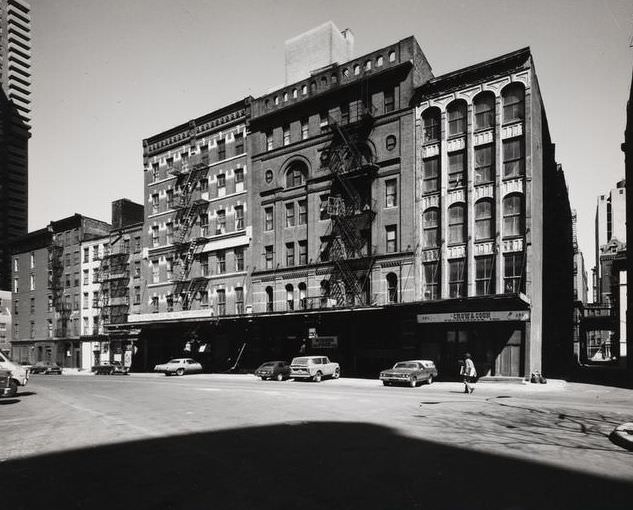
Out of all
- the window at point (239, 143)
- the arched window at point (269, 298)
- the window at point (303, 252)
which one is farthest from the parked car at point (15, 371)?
the window at point (239, 143)

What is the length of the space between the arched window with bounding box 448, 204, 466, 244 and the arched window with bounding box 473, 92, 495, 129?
5.72m

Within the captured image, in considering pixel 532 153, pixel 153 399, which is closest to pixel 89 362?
pixel 153 399

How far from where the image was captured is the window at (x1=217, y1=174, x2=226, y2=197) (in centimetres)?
4803

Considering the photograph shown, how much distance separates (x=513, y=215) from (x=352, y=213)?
39.7 ft

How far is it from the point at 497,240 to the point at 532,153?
236 inches

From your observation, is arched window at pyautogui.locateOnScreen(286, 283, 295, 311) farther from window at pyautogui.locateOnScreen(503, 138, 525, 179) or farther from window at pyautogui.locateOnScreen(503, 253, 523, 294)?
window at pyautogui.locateOnScreen(503, 138, 525, 179)

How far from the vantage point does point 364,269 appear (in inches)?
1490

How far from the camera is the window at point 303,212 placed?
42.3 m

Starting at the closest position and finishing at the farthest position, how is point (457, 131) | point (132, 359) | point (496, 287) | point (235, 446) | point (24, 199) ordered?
point (235, 446)
point (496, 287)
point (457, 131)
point (132, 359)
point (24, 199)

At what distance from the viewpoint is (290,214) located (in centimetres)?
4344

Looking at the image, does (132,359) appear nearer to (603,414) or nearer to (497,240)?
(497,240)

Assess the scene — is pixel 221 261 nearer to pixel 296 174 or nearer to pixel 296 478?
pixel 296 174

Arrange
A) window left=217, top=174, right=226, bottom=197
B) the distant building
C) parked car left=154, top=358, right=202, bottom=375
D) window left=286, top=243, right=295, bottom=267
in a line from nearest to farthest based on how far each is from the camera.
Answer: parked car left=154, top=358, right=202, bottom=375 < window left=286, top=243, right=295, bottom=267 < window left=217, top=174, right=226, bottom=197 < the distant building

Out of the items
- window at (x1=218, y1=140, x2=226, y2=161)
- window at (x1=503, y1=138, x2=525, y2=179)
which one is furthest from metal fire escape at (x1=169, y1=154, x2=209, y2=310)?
window at (x1=503, y1=138, x2=525, y2=179)
